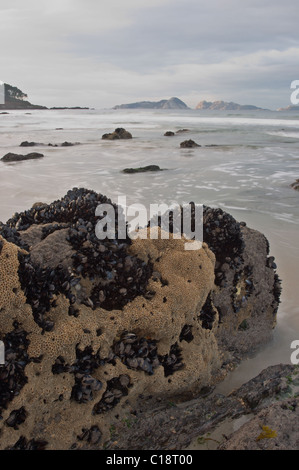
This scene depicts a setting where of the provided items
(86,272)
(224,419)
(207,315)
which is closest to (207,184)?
(207,315)

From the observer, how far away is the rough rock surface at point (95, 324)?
94.7 inches

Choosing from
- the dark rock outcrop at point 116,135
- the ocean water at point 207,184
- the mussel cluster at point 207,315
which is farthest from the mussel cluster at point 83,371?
the dark rock outcrop at point 116,135

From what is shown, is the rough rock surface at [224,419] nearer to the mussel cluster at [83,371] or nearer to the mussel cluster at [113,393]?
the mussel cluster at [113,393]

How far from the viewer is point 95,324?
2650 mm

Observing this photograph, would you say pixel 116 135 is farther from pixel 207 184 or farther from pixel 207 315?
pixel 207 315

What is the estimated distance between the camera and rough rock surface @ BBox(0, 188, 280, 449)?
241cm

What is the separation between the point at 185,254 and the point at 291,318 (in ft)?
5.92

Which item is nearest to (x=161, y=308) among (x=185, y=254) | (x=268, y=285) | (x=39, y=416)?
(x=185, y=254)

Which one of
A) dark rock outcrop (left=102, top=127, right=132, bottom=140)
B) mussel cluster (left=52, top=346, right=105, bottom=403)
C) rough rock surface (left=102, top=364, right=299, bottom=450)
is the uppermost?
dark rock outcrop (left=102, top=127, right=132, bottom=140)

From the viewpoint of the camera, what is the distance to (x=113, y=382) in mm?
2633

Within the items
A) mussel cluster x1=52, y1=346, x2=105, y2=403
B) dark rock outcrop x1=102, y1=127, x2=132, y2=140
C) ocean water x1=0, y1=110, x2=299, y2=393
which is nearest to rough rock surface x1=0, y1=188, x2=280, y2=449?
mussel cluster x1=52, y1=346, x2=105, y2=403

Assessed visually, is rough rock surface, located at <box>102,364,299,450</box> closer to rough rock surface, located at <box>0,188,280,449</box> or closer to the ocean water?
rough rock surface, located at <box>0,188,280,449</box>

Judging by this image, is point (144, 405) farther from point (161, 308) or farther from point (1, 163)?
point (1, 163)

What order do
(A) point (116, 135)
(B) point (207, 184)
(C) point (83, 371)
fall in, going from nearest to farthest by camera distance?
(C) point (83, 371) < (B) point (207, 184) < (A) point (116, 135)
